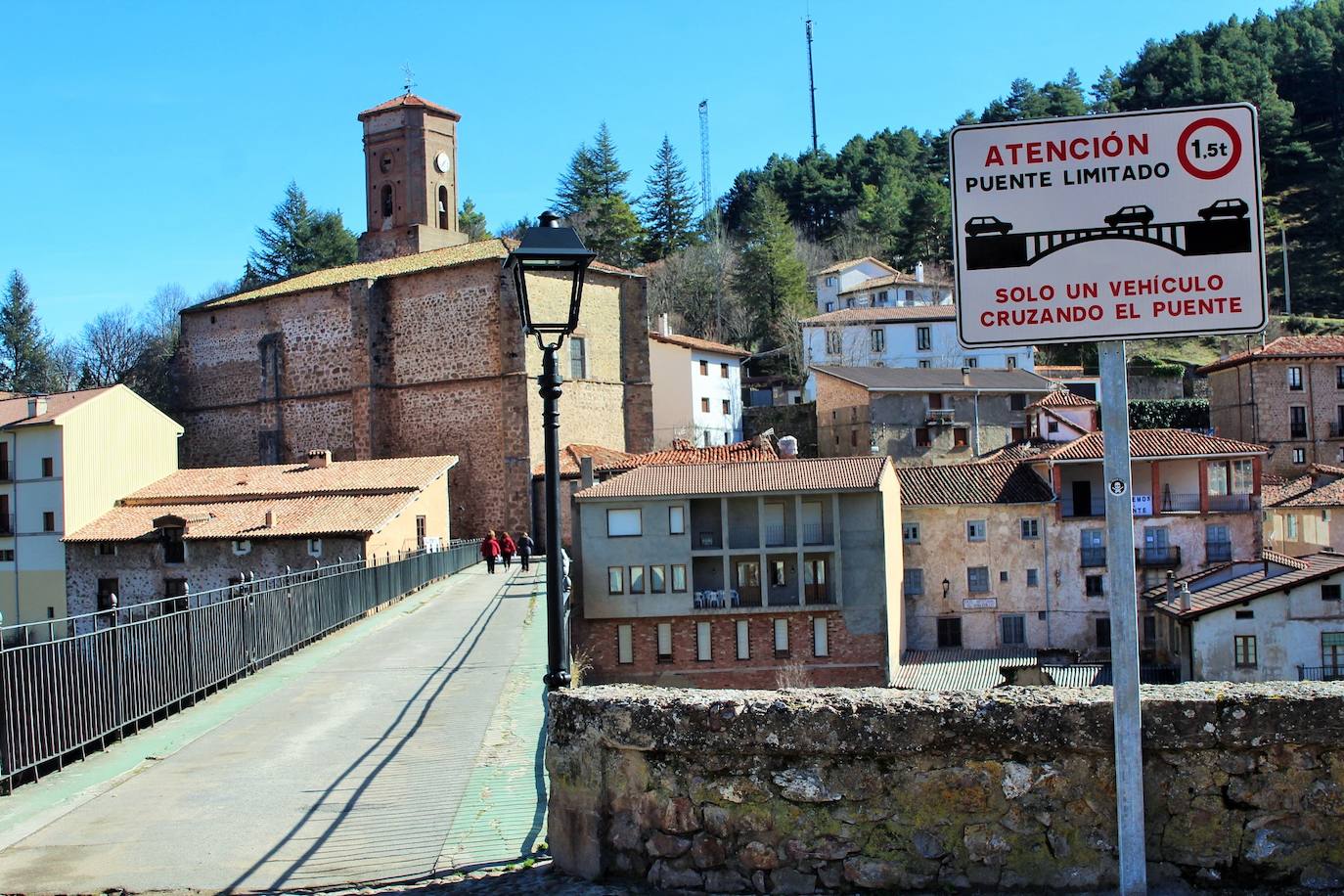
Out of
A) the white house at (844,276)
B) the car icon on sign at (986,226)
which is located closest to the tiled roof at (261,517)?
the car icon on sign at (986,226)

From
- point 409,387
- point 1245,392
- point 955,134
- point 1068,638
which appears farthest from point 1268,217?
point 955,134

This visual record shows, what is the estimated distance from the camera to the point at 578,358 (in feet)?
161

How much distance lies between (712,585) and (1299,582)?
16623 millimetres

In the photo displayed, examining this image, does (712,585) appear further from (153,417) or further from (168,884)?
(168,884)

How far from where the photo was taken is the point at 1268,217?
79.4 m

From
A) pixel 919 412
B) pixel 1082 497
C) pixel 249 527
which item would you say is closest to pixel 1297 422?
pixel 919 412

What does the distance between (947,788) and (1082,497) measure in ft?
131

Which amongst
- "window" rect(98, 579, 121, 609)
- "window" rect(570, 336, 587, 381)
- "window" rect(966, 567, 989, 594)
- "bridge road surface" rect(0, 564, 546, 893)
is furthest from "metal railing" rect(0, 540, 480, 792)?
"window" rect(570, 336, 587, 381)

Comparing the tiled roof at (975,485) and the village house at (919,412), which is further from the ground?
the village house at (919,412)

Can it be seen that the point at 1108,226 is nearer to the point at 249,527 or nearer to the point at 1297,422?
the point at 249,527

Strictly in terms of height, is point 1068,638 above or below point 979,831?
below

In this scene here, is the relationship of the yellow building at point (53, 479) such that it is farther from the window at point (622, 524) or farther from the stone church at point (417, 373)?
the window at point (622, 524)

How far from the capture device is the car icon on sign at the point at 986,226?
458cm

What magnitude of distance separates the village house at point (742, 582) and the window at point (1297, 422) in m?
28.2
